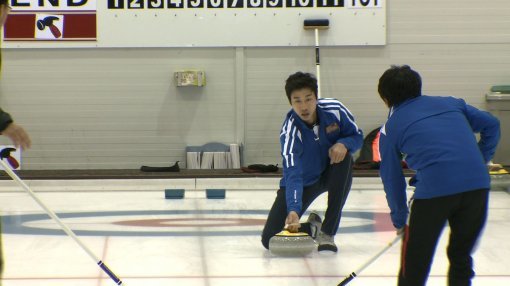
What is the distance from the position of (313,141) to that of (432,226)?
1.82m

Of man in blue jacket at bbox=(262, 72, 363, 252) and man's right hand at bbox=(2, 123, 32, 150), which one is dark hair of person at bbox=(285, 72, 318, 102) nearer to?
man in blue jacket at bbox=(262, 72, 363, 252)

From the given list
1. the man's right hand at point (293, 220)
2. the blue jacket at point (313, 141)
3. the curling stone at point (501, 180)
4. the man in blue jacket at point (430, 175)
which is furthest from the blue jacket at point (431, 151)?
the curling stone at point (501, 180)

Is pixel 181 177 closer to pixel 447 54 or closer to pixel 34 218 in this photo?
pixel 34 218

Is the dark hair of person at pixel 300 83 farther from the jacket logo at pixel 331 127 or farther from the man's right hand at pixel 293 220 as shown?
the man's right hand at pixel 293 220

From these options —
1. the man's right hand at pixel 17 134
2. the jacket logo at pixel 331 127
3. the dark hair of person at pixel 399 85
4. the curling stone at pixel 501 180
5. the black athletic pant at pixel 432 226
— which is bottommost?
the curling stone at pixel 501 180

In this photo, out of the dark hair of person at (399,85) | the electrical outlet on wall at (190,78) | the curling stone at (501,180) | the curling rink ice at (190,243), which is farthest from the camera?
the electrical outlet on wall at (190,78)

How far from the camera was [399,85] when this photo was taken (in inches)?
129

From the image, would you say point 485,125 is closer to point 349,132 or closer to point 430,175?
point 430,175

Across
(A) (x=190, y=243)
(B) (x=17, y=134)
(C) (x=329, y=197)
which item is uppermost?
(B) (x=17, y=134)

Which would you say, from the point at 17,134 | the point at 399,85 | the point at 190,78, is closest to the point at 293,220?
the point at 399,85

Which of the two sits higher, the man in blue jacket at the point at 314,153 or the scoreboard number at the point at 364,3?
the scoreboard number at the point at 364,3

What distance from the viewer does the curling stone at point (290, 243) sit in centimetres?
473

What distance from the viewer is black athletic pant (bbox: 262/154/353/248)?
16.2ft

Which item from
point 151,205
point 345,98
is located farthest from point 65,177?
point 345,98
